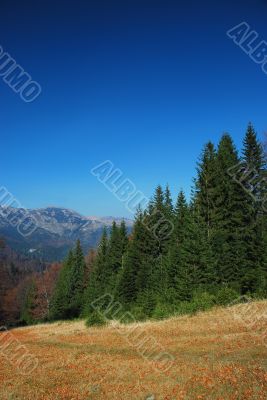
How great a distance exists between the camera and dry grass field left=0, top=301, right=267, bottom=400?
12375 mm

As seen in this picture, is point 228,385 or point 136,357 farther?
point 136,357

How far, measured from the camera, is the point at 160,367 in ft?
51.0

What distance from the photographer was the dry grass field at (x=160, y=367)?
12.4 m

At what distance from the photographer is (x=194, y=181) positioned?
130ft

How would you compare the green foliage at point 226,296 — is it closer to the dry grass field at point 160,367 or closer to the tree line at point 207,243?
the tree line at point 207,243

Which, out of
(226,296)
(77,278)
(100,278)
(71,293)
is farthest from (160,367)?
(71,293)

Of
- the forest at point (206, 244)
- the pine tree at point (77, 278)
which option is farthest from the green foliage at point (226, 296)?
the pine tree at point (77, 278)

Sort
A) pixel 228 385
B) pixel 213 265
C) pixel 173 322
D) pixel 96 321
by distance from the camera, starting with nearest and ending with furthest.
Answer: pixel 228 385
pixel 173 322
pixel 213 265
pixel 96 321

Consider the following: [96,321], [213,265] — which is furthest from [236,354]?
[96,321]

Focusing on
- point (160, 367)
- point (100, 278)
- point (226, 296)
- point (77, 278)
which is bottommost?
point (77, 278)

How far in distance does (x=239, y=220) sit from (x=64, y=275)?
5568 cm

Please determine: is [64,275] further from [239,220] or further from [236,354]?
[236,354]

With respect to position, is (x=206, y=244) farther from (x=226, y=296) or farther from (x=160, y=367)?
(x=160, y=367)

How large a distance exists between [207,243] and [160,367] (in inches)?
761
